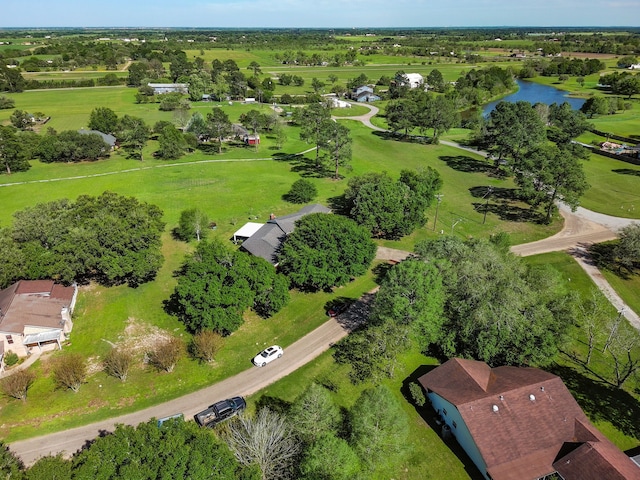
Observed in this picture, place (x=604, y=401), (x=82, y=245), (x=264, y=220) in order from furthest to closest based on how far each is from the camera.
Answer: (x=264, y=220) < (x=82, y=245) < (x=604, y=401)

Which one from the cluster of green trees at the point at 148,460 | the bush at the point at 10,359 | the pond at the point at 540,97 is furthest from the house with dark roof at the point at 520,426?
the pond at the point at 540,97

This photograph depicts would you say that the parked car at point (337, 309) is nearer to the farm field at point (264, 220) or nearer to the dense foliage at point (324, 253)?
the farm field at point (264, 220)

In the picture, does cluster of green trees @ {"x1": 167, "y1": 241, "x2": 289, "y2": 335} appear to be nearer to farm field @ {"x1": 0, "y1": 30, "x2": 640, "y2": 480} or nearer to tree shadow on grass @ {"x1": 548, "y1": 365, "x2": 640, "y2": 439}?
farm field @ {"x1": 0, "y1": 30, "x2": 640, "y2": 480}

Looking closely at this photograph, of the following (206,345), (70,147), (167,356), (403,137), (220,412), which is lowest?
(403,137)

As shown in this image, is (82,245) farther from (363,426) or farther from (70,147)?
(70,147)

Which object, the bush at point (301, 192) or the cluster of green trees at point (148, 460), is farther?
the bush at point (301, 192)

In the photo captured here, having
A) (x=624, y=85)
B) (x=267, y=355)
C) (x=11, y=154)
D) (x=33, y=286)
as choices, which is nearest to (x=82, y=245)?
(x=33, y=286)

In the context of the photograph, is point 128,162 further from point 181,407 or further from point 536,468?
point 536,468
